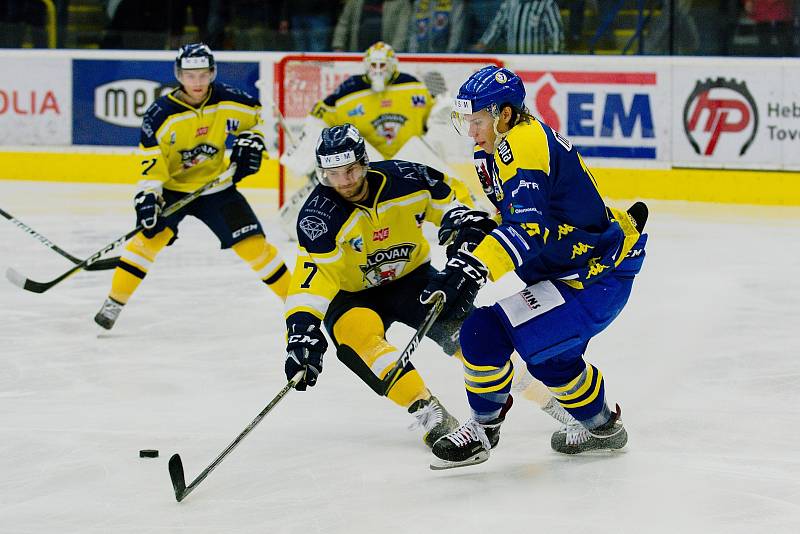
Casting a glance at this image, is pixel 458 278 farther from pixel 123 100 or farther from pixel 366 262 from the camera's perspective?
pixel 123 100

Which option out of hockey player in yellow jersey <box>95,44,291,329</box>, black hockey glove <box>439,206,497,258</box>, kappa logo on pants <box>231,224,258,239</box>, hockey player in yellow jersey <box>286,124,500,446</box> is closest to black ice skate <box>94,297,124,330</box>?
hockey player in yellow jersey <box>95,44,291,329</box>

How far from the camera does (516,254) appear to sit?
2645 mm

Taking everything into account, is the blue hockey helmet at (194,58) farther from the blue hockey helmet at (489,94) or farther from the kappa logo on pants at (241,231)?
the blue hockey helmet at (489,94)

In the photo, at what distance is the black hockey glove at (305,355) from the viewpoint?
2.85 m

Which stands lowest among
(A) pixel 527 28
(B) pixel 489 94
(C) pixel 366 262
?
(C) pixel 366 262

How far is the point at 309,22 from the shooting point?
873cm

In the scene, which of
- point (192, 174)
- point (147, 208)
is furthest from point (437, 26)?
point (147, 208)

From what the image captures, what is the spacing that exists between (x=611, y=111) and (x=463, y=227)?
16.4ft

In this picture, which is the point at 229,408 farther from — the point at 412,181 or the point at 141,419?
Answer: the point at 412,181

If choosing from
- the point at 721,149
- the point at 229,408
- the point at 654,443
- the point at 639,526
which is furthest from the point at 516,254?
the point at 721,149

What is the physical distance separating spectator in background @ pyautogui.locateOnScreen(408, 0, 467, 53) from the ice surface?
2956 mm

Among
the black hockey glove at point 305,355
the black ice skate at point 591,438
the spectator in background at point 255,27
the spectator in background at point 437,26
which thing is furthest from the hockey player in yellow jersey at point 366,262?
the spectator in background at point 255,27

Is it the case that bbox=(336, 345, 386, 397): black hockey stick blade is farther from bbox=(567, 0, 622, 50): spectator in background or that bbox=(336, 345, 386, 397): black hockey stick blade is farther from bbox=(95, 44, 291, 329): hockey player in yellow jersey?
bbox=(567, 0, 622, 50): spectator in background

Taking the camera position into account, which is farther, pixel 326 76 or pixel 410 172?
pixel 326 76
